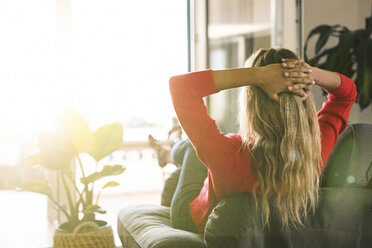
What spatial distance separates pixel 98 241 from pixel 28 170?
2256 mm

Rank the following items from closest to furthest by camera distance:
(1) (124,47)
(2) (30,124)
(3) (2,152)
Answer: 1. (2) (30,124)
2. (3) (2,152)
3. (1) (124,47)

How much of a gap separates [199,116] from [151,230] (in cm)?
51

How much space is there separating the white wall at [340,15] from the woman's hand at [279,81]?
157 centimetres

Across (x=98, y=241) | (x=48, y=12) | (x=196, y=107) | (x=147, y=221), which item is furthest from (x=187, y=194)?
(x=48, y=12)

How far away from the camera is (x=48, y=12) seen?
8.20 ft

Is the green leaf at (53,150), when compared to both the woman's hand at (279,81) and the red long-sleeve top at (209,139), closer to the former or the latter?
the red long-sleeve top at (209,139)

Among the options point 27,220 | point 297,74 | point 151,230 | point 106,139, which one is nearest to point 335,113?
point 297,74

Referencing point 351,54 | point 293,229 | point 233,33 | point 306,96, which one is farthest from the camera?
point 233,33

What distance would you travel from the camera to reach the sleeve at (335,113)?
3.88 feet

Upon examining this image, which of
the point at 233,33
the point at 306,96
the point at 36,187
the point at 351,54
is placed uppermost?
the point at 233,33

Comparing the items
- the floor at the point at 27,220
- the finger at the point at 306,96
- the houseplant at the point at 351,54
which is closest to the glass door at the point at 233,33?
the houseplant at the point at 351,54

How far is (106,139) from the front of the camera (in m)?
1.51

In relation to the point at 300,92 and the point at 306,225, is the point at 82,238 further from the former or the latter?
the point at 300,92

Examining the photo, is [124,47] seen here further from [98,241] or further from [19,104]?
[98,241]
